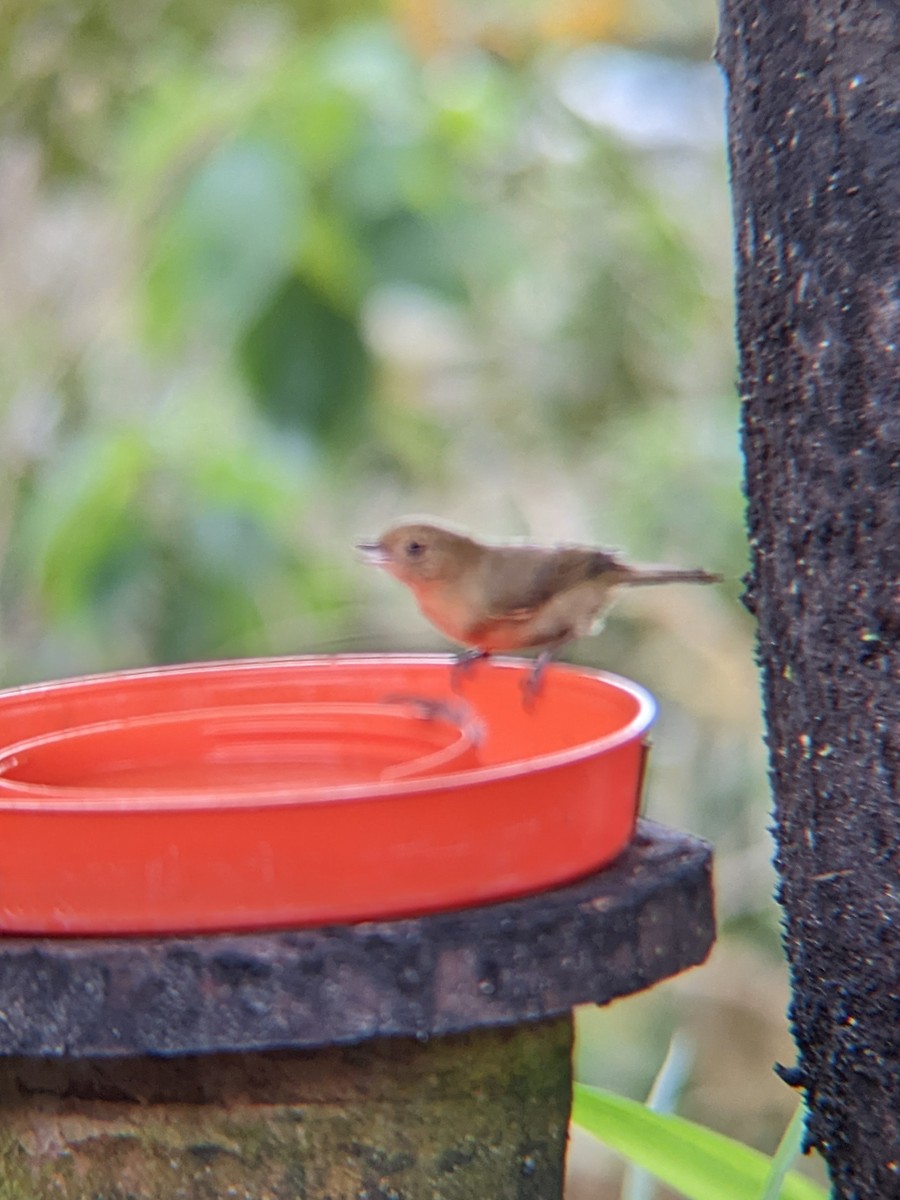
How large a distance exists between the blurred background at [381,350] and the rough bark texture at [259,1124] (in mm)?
1436

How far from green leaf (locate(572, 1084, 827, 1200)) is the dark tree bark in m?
0.12

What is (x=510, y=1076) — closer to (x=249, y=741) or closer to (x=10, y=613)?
(x=249, y=741)

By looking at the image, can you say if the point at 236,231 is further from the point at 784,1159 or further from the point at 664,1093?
the point at 784,1159

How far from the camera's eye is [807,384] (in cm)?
105

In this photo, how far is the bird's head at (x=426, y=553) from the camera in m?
1.90

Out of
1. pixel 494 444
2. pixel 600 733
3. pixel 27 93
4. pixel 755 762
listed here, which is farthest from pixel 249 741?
pixel 494 444

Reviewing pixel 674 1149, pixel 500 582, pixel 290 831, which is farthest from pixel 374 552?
pixel 290 831

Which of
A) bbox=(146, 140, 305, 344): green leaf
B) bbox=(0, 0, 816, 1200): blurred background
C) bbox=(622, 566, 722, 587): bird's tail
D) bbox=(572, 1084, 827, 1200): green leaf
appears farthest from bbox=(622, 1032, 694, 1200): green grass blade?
bbox=(146, 140, 305, 344): green leaf

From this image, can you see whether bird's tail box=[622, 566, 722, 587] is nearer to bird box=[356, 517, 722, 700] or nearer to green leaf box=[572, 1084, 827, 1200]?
bird box=[356, 517, 722, 700]

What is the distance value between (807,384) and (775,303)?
0.22 feet

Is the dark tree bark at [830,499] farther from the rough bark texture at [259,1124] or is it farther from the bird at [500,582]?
the bird at [500,582]

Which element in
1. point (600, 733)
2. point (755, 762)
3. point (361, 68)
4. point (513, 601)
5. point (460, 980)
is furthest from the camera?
point (755, 762)

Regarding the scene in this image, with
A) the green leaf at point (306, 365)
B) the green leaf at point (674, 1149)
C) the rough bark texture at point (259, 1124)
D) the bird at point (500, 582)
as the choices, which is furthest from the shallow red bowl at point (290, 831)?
the green leaf at point (306, 365)

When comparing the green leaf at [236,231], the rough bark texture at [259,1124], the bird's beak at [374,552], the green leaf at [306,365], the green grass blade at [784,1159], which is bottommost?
the green grass blade at [784,1159]
